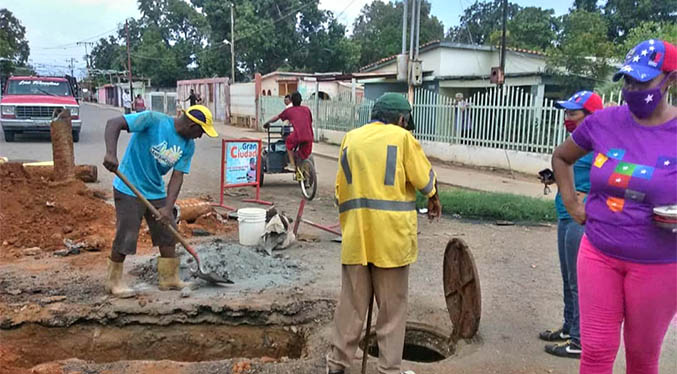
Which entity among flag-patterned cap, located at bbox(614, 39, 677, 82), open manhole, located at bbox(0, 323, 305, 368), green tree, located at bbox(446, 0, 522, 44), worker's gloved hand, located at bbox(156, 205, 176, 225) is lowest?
open manhole, located at bbox(0, 323, 305, 368)

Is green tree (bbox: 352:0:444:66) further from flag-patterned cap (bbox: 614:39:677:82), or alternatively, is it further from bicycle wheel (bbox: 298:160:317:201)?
flag-patterned cap (bbox: 614:39:677:82)

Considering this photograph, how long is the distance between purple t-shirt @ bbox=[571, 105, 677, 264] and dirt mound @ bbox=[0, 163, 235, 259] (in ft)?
17.3

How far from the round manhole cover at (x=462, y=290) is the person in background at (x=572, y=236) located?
1.93 feet

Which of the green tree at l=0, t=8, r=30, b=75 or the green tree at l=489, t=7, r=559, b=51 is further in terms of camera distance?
the green tree at l=0, t=8, r=30, b=75

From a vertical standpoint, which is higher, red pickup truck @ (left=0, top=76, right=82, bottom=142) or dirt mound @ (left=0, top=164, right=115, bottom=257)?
red pickup truck @ (left=0, top=76, right=82, bottom=142)

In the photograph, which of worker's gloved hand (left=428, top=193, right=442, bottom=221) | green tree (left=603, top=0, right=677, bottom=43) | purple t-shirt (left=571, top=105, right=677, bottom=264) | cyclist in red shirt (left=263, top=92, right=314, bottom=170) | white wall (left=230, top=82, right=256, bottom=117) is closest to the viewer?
purple t-shirt (left=571, top=105, right=677, bottom=264)

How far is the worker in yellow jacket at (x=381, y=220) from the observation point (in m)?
3.16

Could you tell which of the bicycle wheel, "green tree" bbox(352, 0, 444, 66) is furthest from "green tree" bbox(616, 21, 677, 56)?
"green tree" bbox(352, 0, 444, 66)

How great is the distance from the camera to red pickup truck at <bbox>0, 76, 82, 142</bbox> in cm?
1703

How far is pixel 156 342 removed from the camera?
4371mm

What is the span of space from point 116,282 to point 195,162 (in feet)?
33.2

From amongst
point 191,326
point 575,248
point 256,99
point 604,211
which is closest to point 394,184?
point 604,211

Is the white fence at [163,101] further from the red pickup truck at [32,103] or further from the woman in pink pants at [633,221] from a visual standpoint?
the woman in pink pants at [633,221]

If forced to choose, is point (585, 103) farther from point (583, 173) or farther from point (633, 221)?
point (633, 221)
